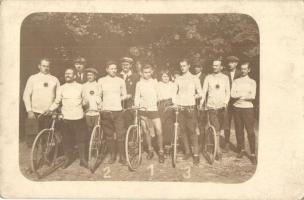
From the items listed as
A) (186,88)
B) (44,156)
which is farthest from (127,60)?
(44,156)

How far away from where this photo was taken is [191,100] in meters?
1.32

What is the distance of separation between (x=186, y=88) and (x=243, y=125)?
0.24 metres

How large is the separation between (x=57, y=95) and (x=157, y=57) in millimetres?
373

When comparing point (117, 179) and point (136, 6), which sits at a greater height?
point (136, 6)

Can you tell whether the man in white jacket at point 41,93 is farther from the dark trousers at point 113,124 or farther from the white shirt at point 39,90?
the dark trousers at point 113,124

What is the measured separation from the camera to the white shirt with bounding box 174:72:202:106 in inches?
52.0

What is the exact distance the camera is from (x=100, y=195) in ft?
4.33

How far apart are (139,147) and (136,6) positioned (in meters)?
0.49

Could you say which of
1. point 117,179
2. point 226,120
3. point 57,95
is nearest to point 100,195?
point 117,179

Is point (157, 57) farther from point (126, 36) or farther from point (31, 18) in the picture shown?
point (31, 18)

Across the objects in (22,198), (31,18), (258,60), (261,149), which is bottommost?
(22,198)

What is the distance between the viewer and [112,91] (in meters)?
1.32

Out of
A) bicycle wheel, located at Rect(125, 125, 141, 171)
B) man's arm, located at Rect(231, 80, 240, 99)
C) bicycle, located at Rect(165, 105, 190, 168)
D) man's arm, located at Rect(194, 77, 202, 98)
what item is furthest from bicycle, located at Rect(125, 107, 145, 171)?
man's arm, located at Rect(231, 80, 240, 99)

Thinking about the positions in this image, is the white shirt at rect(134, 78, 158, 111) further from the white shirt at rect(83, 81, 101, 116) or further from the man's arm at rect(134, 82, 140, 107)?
the white shirt at rect(83, 81, 101, 116)
